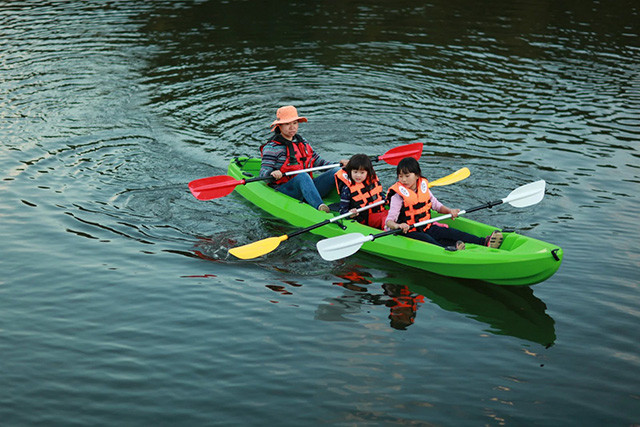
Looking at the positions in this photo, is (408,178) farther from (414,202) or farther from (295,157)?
(295,157)

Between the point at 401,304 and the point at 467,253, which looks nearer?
the point at 401,304

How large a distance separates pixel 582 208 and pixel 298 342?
15.1 ft

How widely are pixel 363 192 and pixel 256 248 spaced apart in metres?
1.42

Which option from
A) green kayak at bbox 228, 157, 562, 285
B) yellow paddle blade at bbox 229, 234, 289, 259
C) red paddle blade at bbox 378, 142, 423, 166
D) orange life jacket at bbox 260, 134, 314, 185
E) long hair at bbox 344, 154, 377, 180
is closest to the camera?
green kayak at bbox 228, 157, 562, 285

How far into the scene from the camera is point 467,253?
23.7 feet

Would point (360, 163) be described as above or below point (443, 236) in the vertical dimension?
above

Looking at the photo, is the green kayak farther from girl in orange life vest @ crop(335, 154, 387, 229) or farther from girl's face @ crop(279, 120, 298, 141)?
girl's face @ crop(279, 120, 298, 141)

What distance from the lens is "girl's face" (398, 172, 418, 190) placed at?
24.5 ft

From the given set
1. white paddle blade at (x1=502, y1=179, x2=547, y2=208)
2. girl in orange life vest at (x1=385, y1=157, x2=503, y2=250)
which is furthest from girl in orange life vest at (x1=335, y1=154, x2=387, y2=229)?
white paddle blade at (x1=502, y1=179, x2=547, y2=208)

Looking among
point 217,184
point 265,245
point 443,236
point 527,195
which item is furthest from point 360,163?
point 217,184

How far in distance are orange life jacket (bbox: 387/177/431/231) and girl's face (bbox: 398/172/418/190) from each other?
5cm

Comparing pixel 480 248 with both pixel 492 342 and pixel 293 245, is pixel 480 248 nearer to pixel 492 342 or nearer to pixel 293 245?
pixel 492 342

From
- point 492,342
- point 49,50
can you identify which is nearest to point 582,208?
point 492,342

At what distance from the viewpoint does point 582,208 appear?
9039 mm
